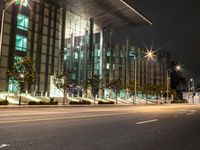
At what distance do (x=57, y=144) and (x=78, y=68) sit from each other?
78452 millimetres

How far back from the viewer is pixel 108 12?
6900 cm

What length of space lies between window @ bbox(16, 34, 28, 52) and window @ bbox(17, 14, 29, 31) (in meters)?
1.98

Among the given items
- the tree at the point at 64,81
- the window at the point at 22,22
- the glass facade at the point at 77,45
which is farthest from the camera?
the glass facade at the point at 77,45

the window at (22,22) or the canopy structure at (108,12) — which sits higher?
the canopy structure at (108,12)

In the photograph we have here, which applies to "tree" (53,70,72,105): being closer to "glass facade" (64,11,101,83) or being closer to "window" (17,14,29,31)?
"window" (17,14,29,31)

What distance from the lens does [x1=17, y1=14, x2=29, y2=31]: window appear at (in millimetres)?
55250

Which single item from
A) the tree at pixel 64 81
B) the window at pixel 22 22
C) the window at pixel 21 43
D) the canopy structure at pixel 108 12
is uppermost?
the canopy structure at pixel 108 12

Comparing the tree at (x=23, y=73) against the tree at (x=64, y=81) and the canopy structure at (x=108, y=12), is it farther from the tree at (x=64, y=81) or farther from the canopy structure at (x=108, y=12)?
the canopy structure at (x=108, y=12)

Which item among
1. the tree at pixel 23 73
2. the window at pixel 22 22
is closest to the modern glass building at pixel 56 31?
the window at pixel 22 22

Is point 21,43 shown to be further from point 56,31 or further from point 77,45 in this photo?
point 77,45

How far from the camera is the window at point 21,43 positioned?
54.7 metres

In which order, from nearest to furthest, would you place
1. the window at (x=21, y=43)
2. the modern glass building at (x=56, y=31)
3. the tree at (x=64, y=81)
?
1. the tree at (x=64, y=81)
2. the modern glass building at (x=56, y=31)
3. the window at (x=21, y=43)

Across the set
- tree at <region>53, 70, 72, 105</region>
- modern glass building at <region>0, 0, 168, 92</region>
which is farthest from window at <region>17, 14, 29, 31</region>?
tree at <region>53, 70, 72, 105</region>

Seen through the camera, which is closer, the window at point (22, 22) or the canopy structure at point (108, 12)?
the window at point (22, 22)
